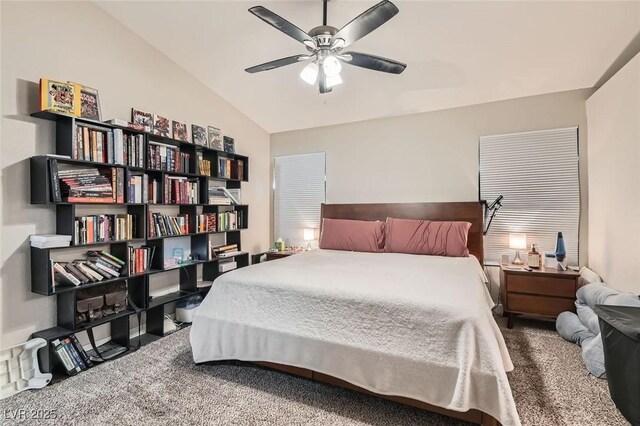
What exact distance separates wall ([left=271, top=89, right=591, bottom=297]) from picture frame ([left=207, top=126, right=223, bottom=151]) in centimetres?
125

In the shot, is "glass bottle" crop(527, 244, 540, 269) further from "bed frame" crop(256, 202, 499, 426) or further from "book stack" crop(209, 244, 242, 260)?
"book stack" crop(209, 244, 242, 260)

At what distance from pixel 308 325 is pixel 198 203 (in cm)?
217

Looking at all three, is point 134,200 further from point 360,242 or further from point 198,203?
point 360,242

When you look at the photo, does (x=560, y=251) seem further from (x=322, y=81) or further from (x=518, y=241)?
(x=322, y=81)

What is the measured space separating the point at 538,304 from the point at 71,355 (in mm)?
4046

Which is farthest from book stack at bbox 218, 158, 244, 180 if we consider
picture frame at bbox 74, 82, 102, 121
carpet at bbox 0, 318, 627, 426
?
carpet at bbox 0, 318, 627, 426

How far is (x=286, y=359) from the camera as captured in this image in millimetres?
2070

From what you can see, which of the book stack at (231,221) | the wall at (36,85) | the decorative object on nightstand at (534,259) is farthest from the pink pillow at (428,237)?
the wall at (36,85)

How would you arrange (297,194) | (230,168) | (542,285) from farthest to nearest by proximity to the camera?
(297,194)
(230,168)
(542,285)

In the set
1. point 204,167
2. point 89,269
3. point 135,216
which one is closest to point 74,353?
point 89,269

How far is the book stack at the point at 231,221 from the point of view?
390 centimetres

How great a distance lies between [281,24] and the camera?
2012 millimetres

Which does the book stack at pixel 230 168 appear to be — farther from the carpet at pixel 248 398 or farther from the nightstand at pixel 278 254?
the carpet at pixel 248 398

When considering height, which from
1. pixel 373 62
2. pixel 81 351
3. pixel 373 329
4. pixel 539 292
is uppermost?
pixel 373 62
